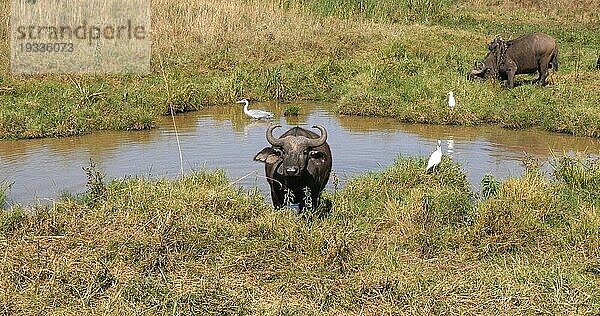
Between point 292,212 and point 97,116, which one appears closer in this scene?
point 292,212

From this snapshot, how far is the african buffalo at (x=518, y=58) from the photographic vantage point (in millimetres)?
10477

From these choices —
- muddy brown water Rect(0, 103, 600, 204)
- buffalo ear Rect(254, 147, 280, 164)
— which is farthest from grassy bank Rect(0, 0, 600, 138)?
buffalo ear Rect(254, 147, 280, 164)

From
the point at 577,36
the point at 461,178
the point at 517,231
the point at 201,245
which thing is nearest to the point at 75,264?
the point at 201,245

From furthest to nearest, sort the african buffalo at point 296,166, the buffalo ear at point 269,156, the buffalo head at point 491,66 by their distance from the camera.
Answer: the buffalo head at point 491,66 < the buffalo ear at point 269,156 < the african buffalo at point 296,166

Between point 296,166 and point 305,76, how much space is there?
617 cm

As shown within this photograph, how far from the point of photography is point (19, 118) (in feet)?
26.1

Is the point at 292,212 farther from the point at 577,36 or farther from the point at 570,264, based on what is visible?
the point at 577,36

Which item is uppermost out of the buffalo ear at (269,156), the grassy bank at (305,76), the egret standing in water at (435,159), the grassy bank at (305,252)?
the grassy bank at (305,76)

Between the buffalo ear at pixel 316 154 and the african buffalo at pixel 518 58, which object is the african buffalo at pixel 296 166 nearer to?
the buffalo ear at pixel 316 154

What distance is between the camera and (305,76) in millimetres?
11000

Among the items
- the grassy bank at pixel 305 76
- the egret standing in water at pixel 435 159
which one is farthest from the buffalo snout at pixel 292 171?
the grassy bank at pixel 305 76

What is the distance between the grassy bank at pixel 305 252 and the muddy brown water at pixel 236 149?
99cm

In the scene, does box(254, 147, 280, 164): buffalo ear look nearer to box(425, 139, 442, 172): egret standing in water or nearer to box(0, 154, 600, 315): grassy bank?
box(0, 154, 600, 315): grassy bank

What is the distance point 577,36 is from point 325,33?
5.90 meters
